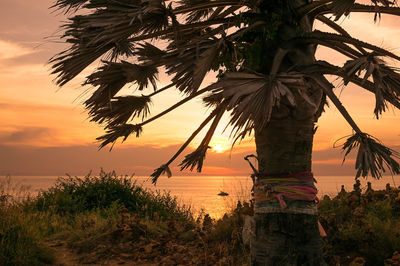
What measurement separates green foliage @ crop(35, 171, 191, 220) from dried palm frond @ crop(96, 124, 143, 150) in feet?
19.5

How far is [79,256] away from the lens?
857cm

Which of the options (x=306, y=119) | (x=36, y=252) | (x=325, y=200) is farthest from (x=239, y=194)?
(x=306, y=119)

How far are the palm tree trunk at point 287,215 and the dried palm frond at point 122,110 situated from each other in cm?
215

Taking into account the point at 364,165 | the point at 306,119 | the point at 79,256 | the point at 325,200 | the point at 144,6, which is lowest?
the point at 79,256

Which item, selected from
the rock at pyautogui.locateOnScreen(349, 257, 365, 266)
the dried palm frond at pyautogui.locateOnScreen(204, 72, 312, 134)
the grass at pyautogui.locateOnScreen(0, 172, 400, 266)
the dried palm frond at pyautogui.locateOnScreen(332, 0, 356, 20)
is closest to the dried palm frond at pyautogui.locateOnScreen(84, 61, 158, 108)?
the dried palm frond at pyautogui.locateOnScreen(204, 72, 312, 134)

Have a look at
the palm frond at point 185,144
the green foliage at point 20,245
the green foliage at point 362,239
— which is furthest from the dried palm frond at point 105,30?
the green foliage at point 362,239

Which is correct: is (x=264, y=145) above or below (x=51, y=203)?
above

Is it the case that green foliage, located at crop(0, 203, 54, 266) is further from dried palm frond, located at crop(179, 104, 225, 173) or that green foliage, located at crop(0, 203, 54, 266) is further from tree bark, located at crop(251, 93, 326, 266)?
tree bark, located at crop(251, 93, 326, 266)

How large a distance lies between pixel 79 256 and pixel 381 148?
6263 millimetres

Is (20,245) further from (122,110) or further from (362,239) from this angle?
Result: (362,239)

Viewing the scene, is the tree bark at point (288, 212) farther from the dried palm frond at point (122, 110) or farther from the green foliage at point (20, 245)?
the green foliage at point (20, 245)

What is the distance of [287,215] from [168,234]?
4.40 metres

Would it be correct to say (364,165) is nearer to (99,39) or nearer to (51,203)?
(99,39)

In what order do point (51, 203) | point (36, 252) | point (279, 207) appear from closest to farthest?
point (279, 207) < point (36, 252) < point (51, 203)
